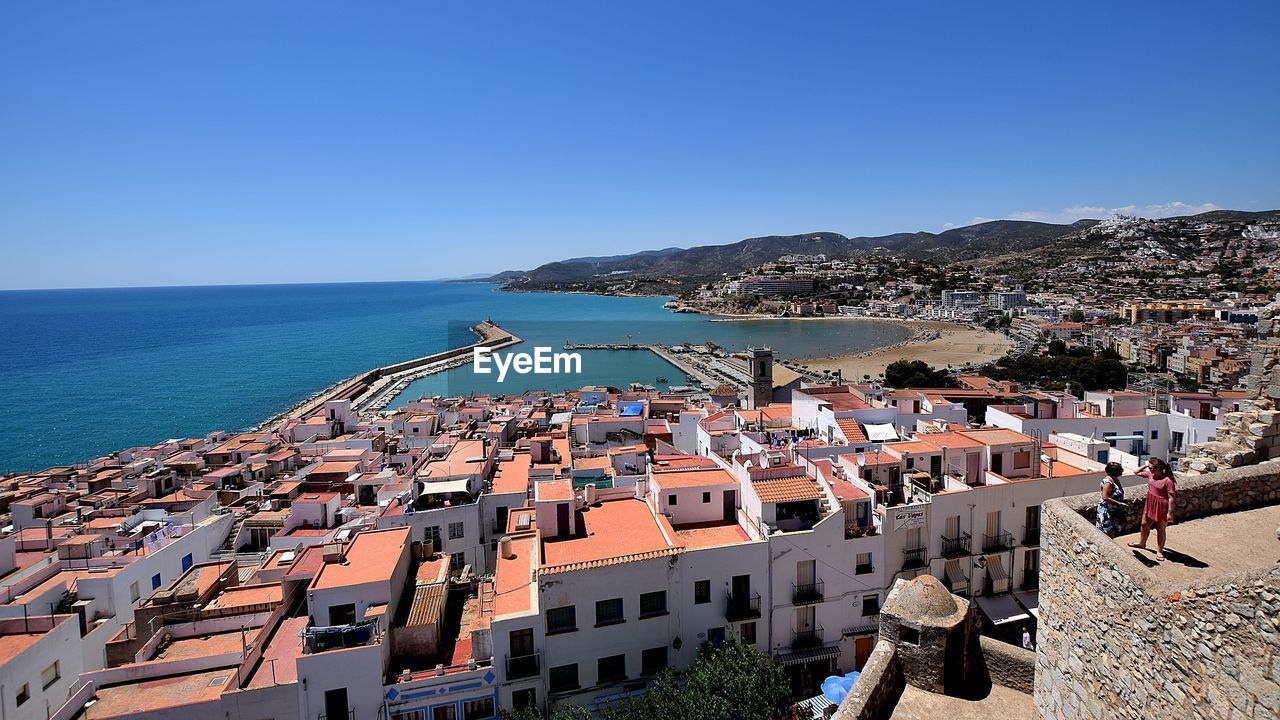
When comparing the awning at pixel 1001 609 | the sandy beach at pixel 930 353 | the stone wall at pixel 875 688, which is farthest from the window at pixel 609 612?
the sandy beach at pixel 930 353

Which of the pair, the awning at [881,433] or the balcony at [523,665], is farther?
the awning at [881,433]

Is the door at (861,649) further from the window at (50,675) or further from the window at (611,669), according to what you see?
the window at (50,675)

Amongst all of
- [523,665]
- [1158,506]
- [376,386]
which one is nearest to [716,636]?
[523,665]

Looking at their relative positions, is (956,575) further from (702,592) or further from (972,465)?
(702,592)

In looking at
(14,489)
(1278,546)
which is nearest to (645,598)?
(1278,546)

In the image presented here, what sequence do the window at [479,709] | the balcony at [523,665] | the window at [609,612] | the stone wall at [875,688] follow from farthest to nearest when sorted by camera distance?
1. the window at [609,612]
2. the balcony at [523,665]
3. the window at [479,709]
4. the stone wall at [875,688]

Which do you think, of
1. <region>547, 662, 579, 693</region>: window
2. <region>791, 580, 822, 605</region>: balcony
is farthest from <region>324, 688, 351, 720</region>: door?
<region>791, 580, 822, 605</region>: balcony

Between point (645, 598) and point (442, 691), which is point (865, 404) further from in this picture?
point (442, 691)

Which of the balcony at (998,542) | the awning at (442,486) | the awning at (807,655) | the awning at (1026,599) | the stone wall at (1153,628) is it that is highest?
the stone wall at (1153,628)
